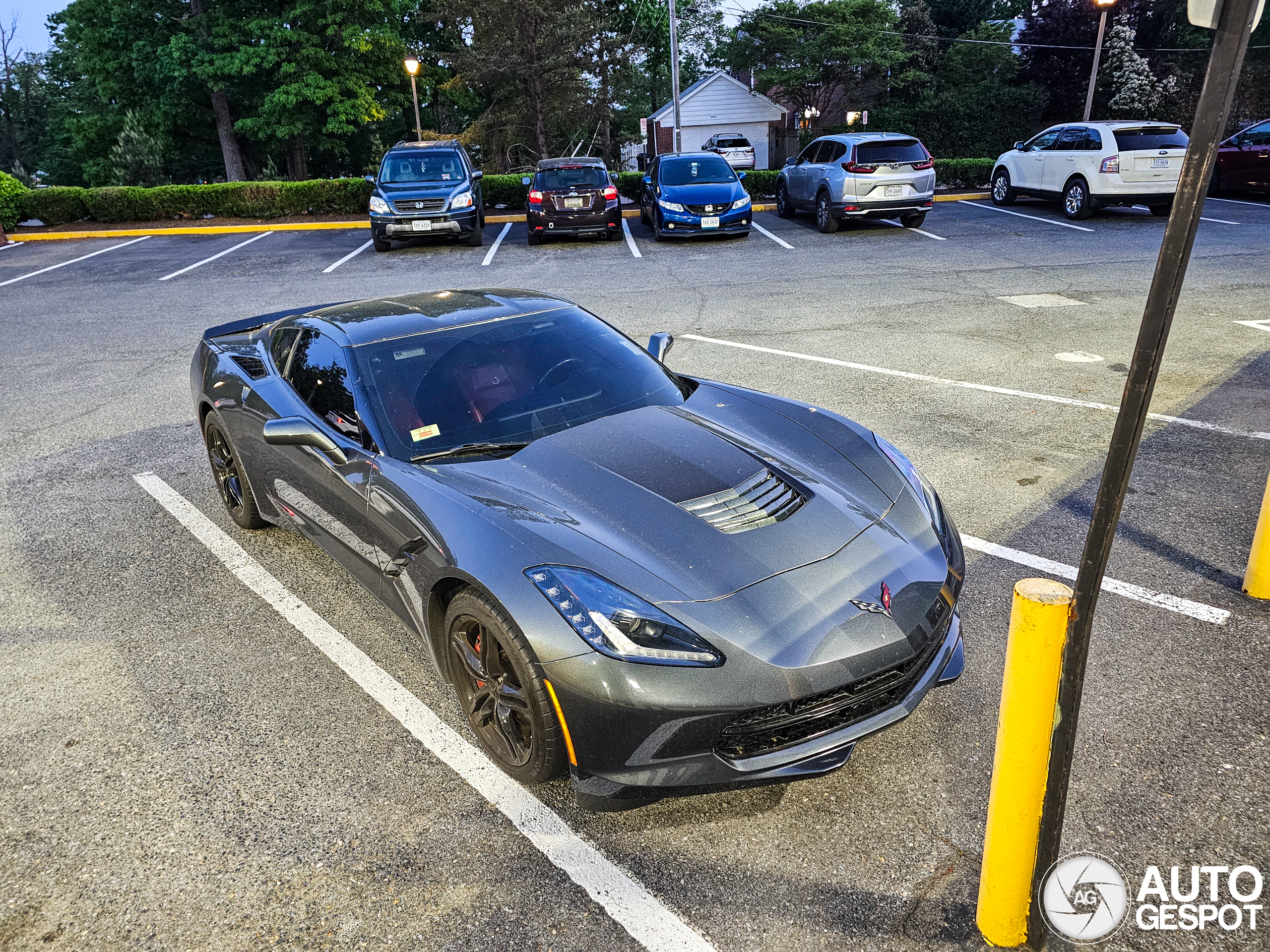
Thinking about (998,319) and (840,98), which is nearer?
(998,319)

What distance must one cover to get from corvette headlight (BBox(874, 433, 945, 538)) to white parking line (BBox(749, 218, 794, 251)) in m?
11.7

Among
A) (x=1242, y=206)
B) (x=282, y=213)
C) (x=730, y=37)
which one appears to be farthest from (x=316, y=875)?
(x=730, y=37)

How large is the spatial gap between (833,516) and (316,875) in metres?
2.06

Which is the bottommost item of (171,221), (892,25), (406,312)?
(171,221)

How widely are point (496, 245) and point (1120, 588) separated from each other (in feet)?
47.5

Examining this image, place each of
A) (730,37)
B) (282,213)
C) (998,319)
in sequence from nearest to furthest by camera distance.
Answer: (998,319) → (282,213) → (730,37)

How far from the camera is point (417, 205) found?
1572 centimetres

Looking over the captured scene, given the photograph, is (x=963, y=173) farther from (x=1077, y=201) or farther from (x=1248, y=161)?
(x=1077, y=201)

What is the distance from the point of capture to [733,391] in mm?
4391

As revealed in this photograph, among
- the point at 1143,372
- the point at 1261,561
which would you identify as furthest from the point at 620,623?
the point at 1261,561

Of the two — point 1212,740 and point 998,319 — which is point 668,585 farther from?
point 998,319

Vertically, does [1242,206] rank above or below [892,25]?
below

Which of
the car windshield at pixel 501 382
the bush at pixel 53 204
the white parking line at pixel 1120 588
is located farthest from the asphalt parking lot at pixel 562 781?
the bush at pixel 53 204

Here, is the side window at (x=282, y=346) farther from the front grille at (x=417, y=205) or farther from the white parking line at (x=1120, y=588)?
the front grille at (x=417, y=205)
